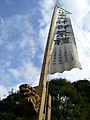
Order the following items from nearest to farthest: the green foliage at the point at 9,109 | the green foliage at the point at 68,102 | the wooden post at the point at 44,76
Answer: the wooden post at the point at 44,76
the green foliage at the point at 68,102
the green foliage at the point at 9,109

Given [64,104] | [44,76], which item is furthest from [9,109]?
[44,76]

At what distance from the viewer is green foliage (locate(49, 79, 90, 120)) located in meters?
25.3

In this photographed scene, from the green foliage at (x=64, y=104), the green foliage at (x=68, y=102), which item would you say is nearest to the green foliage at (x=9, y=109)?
the green foliage at (x=64, y=104)

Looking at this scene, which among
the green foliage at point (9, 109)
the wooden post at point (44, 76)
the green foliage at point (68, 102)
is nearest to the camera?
the wooden post at point (44, 76)

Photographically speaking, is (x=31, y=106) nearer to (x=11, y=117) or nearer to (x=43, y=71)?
(x=43, y=71)

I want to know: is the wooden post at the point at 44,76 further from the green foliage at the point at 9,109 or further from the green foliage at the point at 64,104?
the green foliage at the point at 9,109

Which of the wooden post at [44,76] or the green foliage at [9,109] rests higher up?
the green foliage at [9,109]

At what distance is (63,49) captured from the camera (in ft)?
23.8

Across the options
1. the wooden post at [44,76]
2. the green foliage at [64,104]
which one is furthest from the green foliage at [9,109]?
the wooden post at [44,76]

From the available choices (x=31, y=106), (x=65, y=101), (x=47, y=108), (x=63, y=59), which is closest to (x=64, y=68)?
(x=63, y=59)

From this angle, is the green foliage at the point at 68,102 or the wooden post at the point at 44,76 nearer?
the wooden post at the point at 44,76

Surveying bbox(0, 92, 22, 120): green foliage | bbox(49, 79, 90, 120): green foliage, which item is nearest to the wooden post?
bbox(49, 79, 90, 120): green foliage

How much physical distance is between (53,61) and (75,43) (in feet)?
2.60

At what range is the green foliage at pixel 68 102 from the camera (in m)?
25.3
